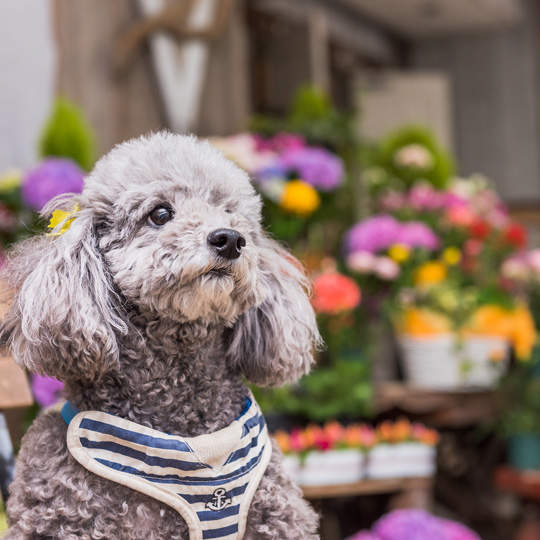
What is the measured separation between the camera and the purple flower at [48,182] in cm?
183

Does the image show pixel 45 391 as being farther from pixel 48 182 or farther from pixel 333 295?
pixel 333 295

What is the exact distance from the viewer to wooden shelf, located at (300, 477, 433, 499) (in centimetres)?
193

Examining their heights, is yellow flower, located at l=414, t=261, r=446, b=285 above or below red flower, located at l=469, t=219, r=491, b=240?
below

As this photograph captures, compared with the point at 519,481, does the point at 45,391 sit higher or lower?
higher

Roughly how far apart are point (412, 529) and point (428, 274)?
107 centimetres

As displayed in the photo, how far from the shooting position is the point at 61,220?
83 centimetres

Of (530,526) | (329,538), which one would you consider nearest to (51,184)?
(329,538)

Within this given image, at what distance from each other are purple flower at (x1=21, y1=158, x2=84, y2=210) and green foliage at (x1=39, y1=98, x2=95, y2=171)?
27cm

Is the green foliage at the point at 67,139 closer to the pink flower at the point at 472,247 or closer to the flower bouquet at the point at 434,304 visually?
the flower bouquet at the point at 434,304

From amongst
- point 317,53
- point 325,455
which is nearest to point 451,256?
point 325,455

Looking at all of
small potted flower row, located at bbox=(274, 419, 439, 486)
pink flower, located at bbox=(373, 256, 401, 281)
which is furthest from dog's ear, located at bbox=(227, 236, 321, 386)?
pink flower, located at bbox=(373, 256, 401, 281)

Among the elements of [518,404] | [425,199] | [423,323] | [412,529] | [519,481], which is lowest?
[519,481]

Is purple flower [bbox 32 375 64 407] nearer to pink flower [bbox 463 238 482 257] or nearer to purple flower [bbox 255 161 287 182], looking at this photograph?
purple flower [bbox 255 161 287 182]

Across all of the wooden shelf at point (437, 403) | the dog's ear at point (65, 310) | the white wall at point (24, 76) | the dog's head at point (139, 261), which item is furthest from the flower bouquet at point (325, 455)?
the white wall at point (24, 76)
